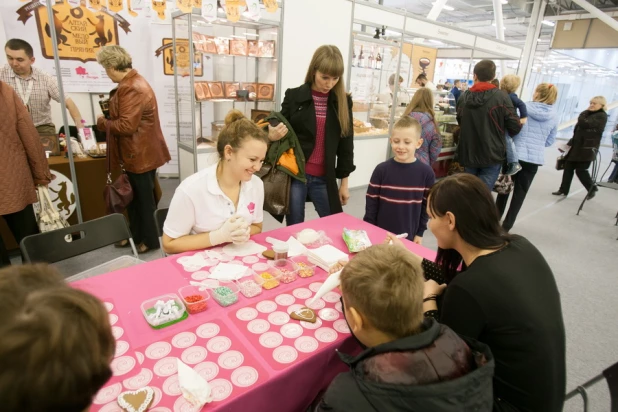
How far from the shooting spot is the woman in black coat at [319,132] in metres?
2.45

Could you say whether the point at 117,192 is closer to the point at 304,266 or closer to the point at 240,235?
the point at 240,235

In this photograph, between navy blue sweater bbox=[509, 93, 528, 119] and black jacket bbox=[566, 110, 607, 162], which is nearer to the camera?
navy blue sweater bbox=[509, 93, 528, 119]

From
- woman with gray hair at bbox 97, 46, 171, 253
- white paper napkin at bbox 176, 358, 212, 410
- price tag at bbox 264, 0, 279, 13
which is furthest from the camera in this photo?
price tag at bbox 264, 0, 279, 13

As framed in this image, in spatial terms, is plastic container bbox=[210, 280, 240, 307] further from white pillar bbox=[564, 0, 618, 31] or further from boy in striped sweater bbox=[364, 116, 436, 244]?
white pillar bbox=[564, 0, 618, 31]

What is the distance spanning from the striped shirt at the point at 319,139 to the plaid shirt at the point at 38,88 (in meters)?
2.44

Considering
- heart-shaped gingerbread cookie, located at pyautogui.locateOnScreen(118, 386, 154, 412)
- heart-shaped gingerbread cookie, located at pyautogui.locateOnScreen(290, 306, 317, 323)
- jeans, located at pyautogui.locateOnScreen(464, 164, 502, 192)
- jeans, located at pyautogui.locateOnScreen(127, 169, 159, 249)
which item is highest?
heart-shaped gingerbread cookie, located at pyautogui.locateOnScreen(118, 386, 154, 412)

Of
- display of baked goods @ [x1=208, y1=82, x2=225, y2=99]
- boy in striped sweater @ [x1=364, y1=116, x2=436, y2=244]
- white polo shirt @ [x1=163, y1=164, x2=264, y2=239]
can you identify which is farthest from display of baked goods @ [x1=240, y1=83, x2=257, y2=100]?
white polo shirt @ [x1=163, y1=164, x2=264, y2=239]

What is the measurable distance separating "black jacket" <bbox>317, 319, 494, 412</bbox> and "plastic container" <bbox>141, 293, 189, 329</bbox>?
0.58 meters

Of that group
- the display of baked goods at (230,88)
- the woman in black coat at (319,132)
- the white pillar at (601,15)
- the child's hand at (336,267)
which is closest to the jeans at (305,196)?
the woman in black coat at (319,132)

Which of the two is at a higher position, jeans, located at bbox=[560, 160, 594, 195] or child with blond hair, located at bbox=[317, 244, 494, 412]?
child with blond hair, located at bbox=[317, 244, 494, 412]

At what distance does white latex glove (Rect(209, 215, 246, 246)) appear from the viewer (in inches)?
67.5

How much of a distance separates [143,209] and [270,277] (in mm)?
2129

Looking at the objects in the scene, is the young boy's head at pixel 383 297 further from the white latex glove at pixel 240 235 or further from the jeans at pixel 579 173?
the jeans at pixel 579 173

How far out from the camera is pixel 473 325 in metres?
1.10
